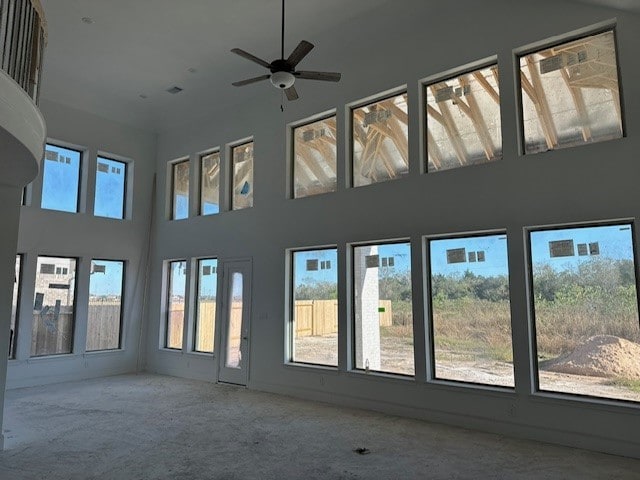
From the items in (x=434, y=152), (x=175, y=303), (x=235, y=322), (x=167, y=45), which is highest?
(x=167, y=45)

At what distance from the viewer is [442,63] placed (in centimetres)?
562

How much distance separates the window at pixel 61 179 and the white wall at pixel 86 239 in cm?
14

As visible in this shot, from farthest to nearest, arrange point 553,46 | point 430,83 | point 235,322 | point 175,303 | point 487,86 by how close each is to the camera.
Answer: point 175,303 < point 235,322 < point 430,83 < point 487,86 < point 553,46

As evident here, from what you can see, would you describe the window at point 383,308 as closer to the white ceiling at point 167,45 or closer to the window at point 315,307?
the window at point 315,307

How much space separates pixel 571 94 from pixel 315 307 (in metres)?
4.15

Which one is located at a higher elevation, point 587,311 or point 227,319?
point 587,311

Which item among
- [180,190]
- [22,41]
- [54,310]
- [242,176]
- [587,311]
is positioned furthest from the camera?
[180,190]

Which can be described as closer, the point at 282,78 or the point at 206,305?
the point at 282,78

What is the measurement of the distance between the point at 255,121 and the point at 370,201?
277cm

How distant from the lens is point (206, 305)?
8.13 m

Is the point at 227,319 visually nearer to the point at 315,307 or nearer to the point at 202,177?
the point at 315,307

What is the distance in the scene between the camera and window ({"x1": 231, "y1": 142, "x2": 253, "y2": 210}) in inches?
306

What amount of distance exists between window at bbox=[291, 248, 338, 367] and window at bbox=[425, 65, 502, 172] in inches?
80.3

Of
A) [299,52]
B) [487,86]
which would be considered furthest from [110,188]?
[487,86]
